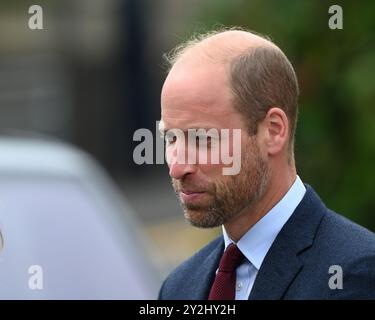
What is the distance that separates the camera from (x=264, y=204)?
2.92m

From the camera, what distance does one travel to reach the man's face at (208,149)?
109 inches

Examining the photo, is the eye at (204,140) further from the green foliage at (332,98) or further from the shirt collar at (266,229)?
the green foliage at (332,98)

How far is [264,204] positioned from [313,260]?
0.17 meters

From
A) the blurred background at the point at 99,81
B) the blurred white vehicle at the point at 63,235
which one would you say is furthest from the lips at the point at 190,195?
the blurred background at the point at 99,81

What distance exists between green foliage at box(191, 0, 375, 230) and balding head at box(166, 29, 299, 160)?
2.60 metres

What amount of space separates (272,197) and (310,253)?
0.16 m

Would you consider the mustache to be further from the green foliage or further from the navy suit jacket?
the green foliage

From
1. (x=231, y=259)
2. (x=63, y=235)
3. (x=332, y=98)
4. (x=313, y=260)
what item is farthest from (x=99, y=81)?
(x=313, y=260)

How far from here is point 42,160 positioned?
5422mm

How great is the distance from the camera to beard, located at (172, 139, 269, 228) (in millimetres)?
2814

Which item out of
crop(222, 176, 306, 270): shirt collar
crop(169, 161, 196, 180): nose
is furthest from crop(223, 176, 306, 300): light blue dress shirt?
crop(169, 161, 196, 180): nose

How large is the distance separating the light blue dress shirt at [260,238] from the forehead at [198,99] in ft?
0.87
